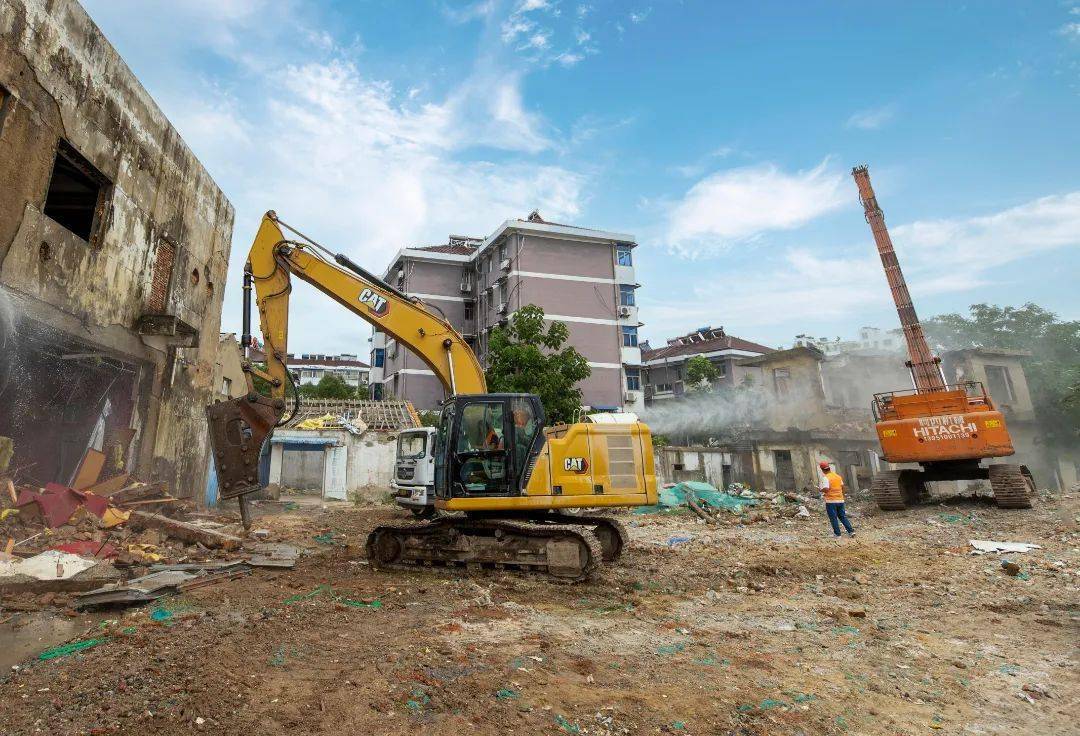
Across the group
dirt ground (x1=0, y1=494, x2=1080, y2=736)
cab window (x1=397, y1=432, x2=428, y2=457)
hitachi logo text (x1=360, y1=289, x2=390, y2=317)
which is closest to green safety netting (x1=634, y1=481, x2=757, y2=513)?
dirt ground (x1=0, y1=494, x2=1080, y2=736)

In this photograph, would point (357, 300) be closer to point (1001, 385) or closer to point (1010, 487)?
point (1010, 487)

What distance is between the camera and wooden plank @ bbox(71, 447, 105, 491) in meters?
9.08

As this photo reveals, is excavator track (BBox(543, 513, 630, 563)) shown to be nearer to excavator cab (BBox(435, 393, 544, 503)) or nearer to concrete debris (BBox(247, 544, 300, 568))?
excavator cab (BBox(435, 393, 544, 503))

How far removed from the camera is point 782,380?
2823 centimetres

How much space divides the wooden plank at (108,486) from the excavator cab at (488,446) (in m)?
6.51

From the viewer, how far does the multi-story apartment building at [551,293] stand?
3009 centimetres

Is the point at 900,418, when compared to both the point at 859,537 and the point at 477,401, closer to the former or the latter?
the point at 859,537

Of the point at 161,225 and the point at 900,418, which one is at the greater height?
the point at 161,225

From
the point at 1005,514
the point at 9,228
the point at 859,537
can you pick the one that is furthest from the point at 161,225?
the point at 1005,514

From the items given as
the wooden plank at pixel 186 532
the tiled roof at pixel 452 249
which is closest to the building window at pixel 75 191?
the wooden plank at pixel 186 532

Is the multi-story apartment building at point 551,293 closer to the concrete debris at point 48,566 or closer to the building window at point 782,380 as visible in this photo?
the building window at point 782,380

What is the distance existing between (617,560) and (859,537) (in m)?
5.90

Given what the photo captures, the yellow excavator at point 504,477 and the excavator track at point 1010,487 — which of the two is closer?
the yellow excavator at point 504,477

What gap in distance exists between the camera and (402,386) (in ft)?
101
